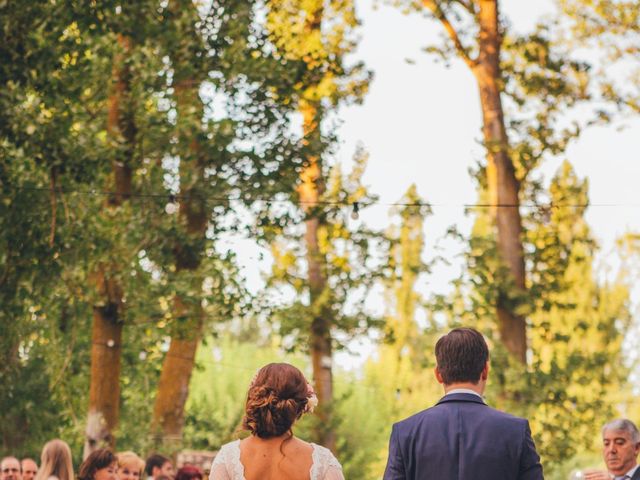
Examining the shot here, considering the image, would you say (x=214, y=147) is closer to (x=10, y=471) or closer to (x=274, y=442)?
(x=10, y=471)

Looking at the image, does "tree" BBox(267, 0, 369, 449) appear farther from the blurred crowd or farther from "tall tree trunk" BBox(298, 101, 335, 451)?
the blurred crowd

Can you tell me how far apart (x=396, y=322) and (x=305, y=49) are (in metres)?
20.4

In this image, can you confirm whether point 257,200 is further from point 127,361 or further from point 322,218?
point 127,361

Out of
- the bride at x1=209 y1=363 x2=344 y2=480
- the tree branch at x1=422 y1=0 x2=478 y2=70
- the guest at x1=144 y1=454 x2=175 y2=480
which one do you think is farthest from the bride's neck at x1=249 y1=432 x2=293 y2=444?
the tree branch at x1=422 y1=0 x2=478 y2=70

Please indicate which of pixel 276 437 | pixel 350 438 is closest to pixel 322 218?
pixel 276 437

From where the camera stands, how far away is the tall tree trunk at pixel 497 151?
72.7ft

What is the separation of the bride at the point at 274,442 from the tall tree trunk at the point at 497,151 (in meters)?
17.1

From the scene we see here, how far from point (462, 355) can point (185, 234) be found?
14.5 m

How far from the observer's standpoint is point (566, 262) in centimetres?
2253

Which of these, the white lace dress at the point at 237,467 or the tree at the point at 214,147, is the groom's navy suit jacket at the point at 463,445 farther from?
the tree at the point at 214,147

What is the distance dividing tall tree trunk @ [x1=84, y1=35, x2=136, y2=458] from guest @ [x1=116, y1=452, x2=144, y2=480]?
283 inches

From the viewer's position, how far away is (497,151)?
22.1m

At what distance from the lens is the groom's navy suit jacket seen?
4762 millimetres

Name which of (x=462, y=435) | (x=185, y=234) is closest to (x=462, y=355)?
(x=462, y=435)
